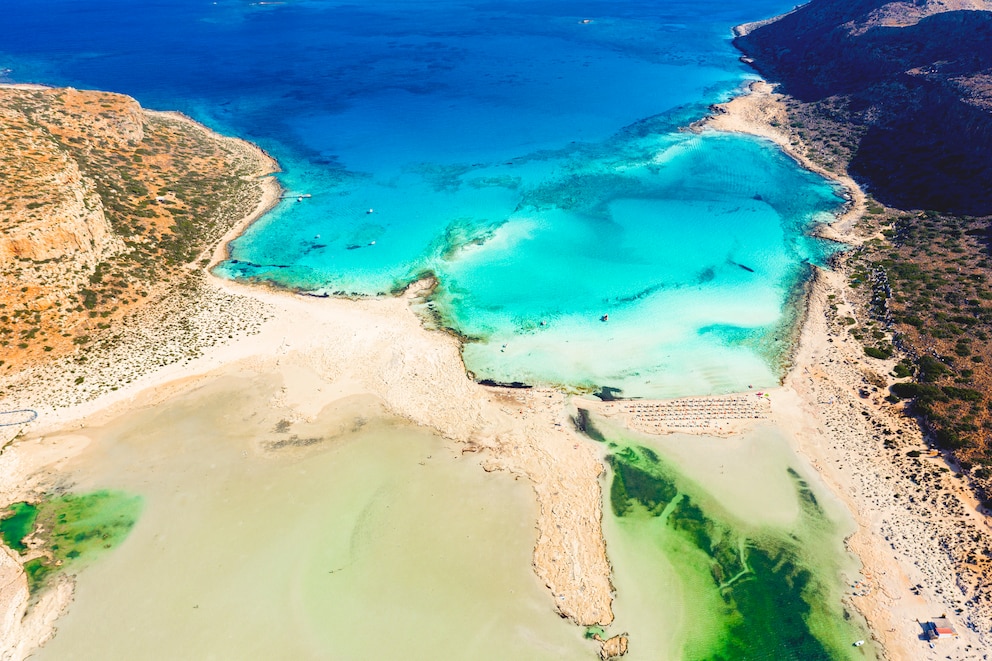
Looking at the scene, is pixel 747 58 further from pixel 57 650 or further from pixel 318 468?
pixel 57 650

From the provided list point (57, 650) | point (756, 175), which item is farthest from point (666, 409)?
point (756, 175)

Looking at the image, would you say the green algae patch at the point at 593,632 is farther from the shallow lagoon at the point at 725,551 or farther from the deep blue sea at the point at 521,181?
the deep blue sea at the point at 521,181

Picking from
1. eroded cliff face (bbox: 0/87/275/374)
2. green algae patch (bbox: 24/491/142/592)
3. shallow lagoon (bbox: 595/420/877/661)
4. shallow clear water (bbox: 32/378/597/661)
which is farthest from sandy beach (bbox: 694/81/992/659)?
eroded cliff face (bbox: 0/87/275/374)

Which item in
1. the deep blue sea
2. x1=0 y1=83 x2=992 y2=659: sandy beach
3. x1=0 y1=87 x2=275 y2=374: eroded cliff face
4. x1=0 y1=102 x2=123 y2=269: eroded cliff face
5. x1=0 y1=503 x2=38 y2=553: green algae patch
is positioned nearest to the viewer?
x1=0 y1=83 x2=992 y2=659: sandy beach

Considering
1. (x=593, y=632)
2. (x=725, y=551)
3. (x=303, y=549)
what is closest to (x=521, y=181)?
(x=725, y=551)

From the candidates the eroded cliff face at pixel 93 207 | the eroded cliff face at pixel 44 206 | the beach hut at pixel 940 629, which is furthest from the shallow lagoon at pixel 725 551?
the eroded cliff face at pixel 44 206

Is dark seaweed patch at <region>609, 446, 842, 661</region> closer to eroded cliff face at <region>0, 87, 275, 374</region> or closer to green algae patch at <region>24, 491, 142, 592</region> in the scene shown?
green algae patch at <region>24, 491, 142, 592</region>
